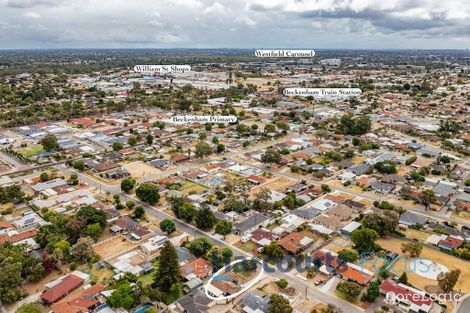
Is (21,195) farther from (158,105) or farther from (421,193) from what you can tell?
(158,105)

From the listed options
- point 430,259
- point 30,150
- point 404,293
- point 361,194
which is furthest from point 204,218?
point 30,150

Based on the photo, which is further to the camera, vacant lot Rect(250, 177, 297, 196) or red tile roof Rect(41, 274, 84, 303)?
vacant lot Rect(250, 177, 297, 196)

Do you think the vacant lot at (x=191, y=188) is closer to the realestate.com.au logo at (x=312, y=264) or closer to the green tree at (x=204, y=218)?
the green tree at (x=204, y=218)

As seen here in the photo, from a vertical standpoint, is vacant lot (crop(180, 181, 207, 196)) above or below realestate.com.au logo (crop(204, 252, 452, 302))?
above

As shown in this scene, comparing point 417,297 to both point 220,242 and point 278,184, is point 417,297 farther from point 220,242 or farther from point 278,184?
point 278,184

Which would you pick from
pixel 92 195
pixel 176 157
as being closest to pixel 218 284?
pixel 92 195

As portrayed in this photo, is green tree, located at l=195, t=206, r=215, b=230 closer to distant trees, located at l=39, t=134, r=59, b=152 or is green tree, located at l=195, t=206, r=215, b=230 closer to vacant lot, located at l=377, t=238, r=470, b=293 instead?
vacant lot, located at l=377, t=238, r=470, b=293

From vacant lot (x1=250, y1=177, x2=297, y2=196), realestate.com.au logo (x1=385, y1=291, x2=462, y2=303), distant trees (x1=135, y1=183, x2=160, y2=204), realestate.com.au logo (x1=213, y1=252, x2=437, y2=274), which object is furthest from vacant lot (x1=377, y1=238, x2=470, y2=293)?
distant trees (x1=135, y1=183, x2=160, y2=204)

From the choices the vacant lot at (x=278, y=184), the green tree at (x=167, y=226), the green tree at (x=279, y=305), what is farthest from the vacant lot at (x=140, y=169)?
the green tree at (x=279, y=305)
